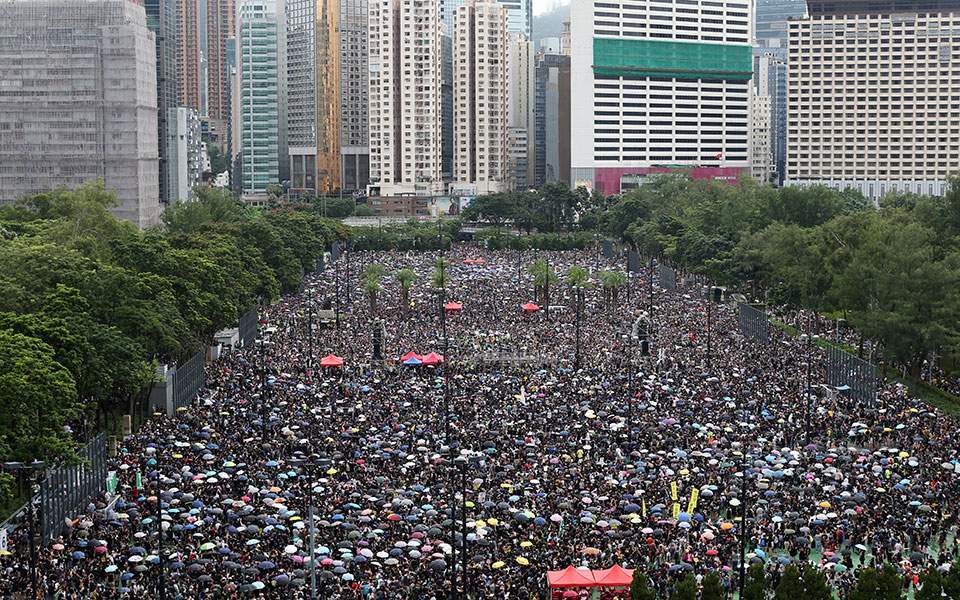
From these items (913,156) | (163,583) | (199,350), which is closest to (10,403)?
(163,583)

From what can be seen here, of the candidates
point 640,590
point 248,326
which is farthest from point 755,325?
point 640,590

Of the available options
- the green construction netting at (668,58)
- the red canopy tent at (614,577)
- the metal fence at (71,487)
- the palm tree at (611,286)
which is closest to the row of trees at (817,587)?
the red canopy tent at (614,577)

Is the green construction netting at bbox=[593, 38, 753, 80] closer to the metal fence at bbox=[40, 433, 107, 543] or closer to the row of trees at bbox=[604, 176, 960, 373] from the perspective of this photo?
the row of trees at bbox=[604, 176, 960, 373]

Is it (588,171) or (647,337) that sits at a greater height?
(588,171)

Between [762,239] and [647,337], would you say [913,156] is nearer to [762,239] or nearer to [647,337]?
[762,239]

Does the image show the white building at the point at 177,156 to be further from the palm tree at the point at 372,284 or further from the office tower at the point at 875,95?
the office tower at the point at 875,95

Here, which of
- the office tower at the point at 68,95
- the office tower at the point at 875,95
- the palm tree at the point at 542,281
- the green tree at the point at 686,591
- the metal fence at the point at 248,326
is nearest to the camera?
the green tree at the point at 686,591
